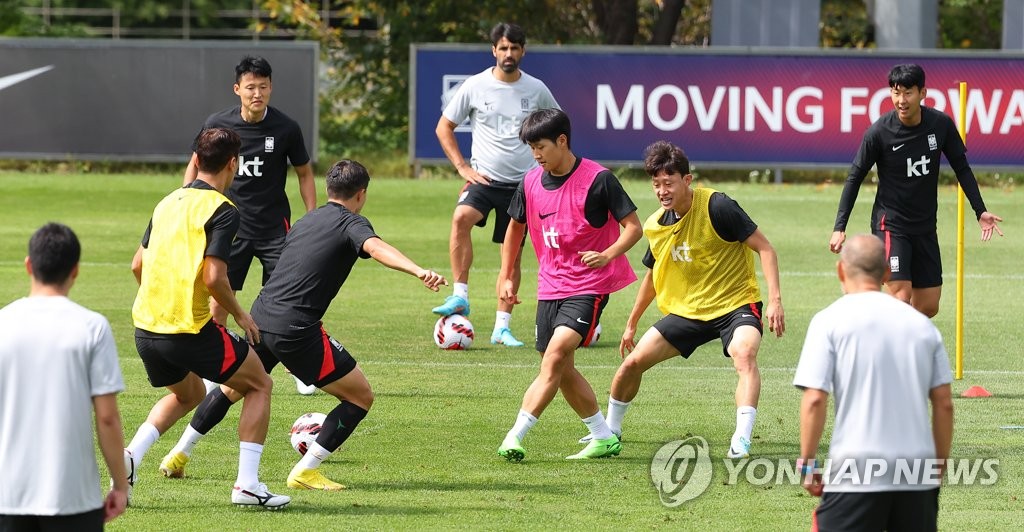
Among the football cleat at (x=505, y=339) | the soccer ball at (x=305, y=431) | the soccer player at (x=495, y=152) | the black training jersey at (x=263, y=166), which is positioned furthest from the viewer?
the soccer player at (x=495, y=152)

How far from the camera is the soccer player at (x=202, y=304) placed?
24.5 feet

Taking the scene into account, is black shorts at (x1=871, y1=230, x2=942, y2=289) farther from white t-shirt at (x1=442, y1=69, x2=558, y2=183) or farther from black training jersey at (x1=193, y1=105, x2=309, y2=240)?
black training jersey at (x1=193, y1=105, x2=309, y2=240)

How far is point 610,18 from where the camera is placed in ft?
113

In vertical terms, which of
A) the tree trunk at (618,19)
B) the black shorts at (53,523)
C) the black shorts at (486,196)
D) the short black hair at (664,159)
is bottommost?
the black shorts at (53,523)

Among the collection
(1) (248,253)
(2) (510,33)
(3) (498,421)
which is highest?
(2) (510,33)

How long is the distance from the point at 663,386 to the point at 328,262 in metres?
4.18

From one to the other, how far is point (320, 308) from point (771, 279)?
250 cm

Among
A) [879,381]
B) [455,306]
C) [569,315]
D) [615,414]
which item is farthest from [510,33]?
[879,381]

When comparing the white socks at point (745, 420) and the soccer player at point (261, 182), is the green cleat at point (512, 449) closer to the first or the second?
the white socks at point (745, 420)

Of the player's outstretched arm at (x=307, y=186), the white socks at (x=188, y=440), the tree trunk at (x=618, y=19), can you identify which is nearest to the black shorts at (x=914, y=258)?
the player's outstretched arm at (x=307, y=186)

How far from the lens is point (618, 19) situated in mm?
34375

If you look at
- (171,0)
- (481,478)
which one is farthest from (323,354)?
(171,0)

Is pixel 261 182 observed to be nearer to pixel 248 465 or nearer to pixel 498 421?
pixel 498 421

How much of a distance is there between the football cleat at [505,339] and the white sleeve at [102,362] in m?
8.21
